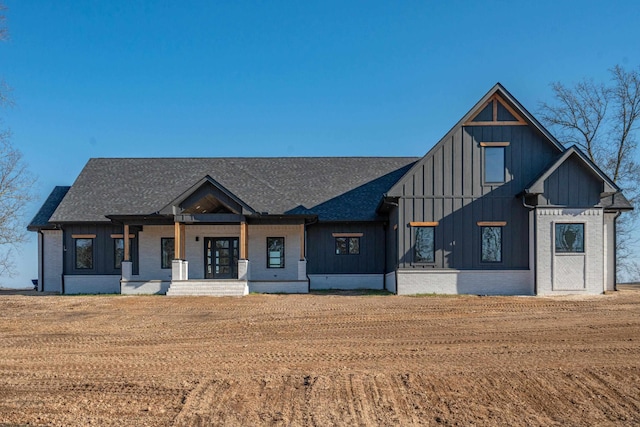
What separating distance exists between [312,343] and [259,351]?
1.20m

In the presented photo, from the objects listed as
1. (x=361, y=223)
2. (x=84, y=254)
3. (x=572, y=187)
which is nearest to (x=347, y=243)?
(x=361, y=223)

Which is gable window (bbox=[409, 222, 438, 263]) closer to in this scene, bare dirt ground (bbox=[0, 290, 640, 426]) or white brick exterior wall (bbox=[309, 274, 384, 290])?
white brick exterior wall (bbox=[309, 274, 384, 290])

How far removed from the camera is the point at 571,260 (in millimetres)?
19219

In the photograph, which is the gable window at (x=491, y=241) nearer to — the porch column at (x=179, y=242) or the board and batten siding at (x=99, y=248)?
the porch column at (x=179, y=242)

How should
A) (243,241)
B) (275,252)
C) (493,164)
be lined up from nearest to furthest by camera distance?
1. (493,164)
2. (243,241)
3. (275,252)

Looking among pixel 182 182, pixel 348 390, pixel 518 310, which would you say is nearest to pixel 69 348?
pixel 348 390

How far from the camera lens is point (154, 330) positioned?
500 inches

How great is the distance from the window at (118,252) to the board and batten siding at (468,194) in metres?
12.4

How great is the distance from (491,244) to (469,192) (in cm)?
212

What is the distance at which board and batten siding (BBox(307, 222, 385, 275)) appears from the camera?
2381cm

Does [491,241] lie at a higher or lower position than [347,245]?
higher

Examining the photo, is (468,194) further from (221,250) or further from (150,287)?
(150,287)

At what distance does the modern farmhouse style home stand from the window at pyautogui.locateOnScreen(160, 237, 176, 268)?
4cm

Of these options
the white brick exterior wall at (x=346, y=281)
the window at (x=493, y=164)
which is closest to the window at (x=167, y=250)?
the white brick exterior wall at (x=346, y=281)
